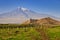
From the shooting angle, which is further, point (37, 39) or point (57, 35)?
point (57, 35)

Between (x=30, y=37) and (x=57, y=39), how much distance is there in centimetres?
1074

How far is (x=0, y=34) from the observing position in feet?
243

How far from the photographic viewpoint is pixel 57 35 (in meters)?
72.3

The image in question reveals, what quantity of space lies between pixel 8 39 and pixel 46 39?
48.5ft

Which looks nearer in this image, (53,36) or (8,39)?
(8,39)

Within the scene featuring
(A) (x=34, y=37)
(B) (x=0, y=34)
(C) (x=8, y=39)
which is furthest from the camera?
(B) (x=0, y=34)

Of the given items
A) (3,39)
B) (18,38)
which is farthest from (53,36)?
(3,39)

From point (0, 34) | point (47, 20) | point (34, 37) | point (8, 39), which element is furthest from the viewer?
point (47, 20)

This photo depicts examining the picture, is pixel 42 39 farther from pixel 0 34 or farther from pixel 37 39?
pixel 0 34

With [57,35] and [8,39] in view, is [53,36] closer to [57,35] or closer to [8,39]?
[57,35]

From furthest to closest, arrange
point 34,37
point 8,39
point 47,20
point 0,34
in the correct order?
1. point 47,20
2. point 0,34
3. point 34,37
4. point 8,39

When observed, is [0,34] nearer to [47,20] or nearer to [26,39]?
[26,39]

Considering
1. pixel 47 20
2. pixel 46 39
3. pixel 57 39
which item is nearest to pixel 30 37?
pixel 46 39

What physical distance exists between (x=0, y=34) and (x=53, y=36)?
74.1ft
